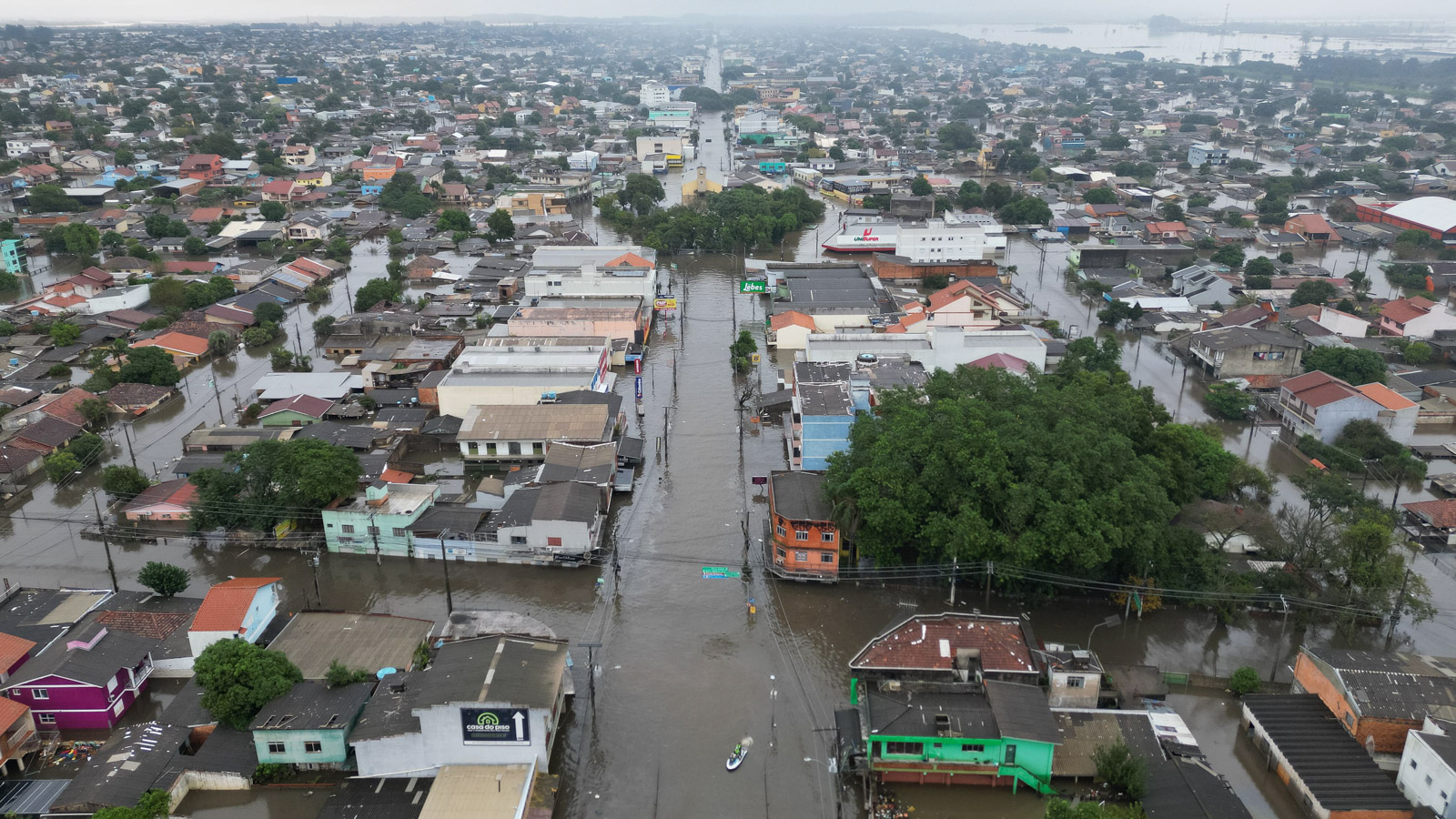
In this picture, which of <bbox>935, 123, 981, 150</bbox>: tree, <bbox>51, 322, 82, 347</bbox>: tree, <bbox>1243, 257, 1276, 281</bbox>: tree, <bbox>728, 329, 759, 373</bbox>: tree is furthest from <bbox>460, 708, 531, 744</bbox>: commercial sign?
<bbox>935, 123, 981, 150</bbox>: tree

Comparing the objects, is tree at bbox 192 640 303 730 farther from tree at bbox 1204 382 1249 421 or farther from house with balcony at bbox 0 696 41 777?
tree at bbox 1204 382 1249 421

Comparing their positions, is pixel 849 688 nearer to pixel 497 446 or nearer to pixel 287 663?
pixel 287 663

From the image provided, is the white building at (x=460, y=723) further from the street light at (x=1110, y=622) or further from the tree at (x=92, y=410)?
the tree at (x=92, y=410)

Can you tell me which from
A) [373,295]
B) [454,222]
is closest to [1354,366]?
[373,295]

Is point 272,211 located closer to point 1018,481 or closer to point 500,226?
point 500,226

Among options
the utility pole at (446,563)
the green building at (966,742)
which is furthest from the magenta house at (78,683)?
the green building at (966,742)

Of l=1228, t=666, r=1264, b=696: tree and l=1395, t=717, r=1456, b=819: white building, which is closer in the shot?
l=1395, t=717, r=1456, b=819: white building
